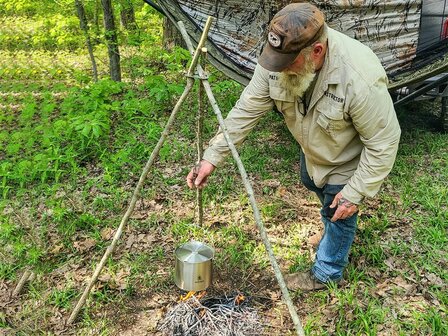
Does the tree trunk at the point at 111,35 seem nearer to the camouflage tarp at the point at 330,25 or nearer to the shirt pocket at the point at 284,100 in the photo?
the camouflage tarp at the point at 330,25

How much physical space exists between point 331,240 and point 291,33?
151 cm

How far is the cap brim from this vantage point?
7.07ft

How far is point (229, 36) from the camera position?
438cm

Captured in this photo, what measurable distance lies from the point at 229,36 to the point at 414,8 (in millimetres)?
1980

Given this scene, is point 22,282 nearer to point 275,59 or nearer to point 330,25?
point 275,59

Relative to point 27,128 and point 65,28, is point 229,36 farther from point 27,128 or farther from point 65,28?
point 65,28

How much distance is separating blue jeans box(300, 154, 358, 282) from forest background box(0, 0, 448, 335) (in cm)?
16

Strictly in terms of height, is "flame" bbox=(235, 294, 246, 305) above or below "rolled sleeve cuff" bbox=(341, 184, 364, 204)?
below

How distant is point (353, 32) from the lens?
4242mm

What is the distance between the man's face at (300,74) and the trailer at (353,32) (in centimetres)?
192

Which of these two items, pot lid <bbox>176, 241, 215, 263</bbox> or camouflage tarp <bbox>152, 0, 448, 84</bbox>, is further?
camouflage tarp <bbox>152, 0, 448, 84</bbox>

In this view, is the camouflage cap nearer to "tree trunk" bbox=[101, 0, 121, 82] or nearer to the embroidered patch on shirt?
the embroidered patch on shirt

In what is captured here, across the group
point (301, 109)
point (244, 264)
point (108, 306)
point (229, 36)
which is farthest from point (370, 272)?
point (229, 36)

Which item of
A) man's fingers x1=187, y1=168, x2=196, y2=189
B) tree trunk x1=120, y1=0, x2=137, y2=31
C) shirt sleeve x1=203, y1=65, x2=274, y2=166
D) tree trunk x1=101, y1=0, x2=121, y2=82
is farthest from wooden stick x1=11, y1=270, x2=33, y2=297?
tree trunk x1=120, y1=0, x2=137, y2=31
